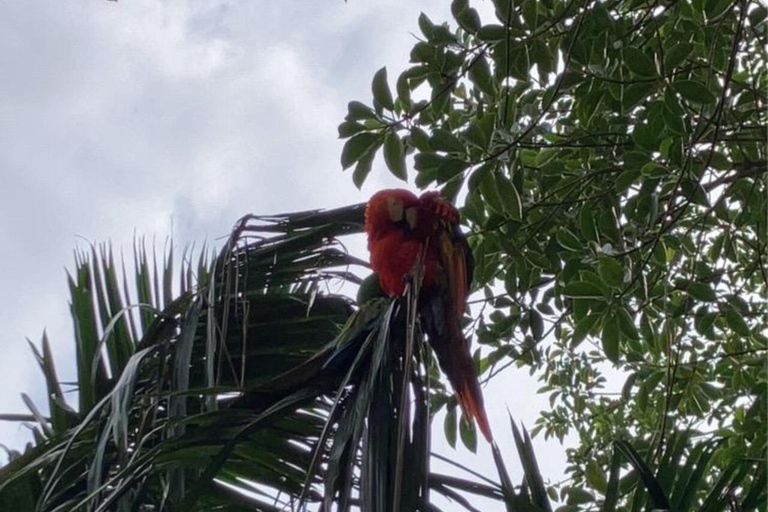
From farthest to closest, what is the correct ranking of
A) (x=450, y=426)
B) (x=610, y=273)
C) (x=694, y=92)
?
(x=450, y=426) < (x=610, y=273) < (x=694, y=92)

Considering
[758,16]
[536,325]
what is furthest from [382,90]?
[758,16]

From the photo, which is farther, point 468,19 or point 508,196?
point 468,19

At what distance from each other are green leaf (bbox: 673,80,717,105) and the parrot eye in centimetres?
66

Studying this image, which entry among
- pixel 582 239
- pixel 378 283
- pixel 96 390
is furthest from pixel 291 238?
pixel 582 239

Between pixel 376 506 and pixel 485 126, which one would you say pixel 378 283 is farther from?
pixel 376 506

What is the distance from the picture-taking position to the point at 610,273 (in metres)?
1.74

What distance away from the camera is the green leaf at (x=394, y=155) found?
1.83 metres

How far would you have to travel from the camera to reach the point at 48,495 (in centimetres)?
98

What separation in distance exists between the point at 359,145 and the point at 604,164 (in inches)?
26.0

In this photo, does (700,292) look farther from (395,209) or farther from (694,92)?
(395,209)

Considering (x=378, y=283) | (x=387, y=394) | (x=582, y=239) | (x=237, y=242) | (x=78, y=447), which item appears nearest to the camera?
(x=387, y=394)

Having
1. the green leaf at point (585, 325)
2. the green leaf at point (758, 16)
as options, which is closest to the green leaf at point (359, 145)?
the green leaf at point (585, 325)

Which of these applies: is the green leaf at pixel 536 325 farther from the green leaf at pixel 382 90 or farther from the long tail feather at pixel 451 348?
the long tail feather at pixel 451 348

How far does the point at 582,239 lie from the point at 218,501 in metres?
1.20
